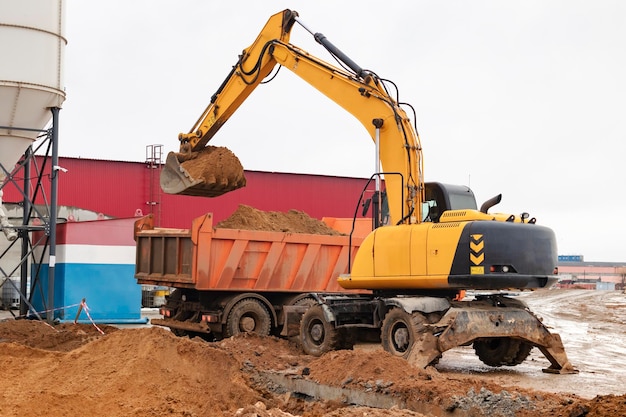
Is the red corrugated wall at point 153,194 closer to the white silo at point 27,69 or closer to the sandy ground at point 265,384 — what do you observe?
the white silo at point 27,69

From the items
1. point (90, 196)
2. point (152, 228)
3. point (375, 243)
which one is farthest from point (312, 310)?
point (90, 196)

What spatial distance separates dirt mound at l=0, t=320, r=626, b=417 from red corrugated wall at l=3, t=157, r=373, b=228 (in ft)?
72.4

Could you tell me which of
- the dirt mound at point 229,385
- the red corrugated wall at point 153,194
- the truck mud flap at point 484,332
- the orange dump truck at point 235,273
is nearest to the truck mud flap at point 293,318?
the orange dump truck at point 235,273

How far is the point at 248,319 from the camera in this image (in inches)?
631

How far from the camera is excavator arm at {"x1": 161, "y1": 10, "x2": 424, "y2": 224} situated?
12.8 m

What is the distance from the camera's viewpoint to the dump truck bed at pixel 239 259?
15633 mm

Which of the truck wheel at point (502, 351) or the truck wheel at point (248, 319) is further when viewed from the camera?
the truck wheel at point (248, 319)

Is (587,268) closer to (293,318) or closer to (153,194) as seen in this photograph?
(153,194)

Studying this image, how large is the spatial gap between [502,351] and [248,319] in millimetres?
5238

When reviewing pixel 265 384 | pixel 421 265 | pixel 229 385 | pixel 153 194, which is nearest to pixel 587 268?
pixel 153 194

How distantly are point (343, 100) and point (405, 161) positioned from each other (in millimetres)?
2011

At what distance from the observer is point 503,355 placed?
514 inches

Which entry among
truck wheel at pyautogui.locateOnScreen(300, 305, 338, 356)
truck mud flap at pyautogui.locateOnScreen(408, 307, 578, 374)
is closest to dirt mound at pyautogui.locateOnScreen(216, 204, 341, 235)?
truck wheel at pyautogui.locateOnScreen(300, 305, 338, 356)

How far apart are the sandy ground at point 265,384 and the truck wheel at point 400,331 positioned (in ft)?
2.47
